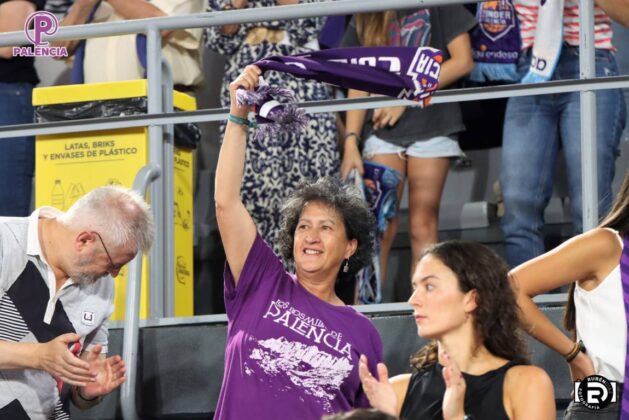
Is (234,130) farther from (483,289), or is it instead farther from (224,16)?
(224,16)

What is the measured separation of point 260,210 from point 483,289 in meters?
2.34

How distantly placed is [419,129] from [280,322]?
1808 millimetres

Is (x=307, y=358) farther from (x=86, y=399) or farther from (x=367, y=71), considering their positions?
(x=367, y=71)

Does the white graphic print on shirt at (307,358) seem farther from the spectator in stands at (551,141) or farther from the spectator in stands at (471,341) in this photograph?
the spectator in stands at (551,141)

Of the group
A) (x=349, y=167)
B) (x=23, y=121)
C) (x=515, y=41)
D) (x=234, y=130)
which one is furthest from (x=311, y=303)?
(x=23, y=121)

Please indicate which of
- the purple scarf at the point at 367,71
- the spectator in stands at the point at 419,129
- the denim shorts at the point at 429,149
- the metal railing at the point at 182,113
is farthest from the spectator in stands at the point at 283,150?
the purple scarf at the point at 367,71

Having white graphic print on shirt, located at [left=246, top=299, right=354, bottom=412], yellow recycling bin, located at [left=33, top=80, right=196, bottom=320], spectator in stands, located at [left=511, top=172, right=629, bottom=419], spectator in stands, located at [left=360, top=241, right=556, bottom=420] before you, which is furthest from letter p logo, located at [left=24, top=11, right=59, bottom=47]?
spectator in stands, located at [left=511, top=172, right=629, bottom=419]

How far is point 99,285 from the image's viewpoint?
4211 mm

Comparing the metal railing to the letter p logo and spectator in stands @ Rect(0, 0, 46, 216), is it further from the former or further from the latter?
spectator in stands @ Rect(0, 0, 46, 216)

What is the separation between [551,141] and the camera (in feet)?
17.2

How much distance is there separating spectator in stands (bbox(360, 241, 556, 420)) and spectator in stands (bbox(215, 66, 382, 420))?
52 cm

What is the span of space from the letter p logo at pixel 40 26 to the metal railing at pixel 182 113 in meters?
0.05

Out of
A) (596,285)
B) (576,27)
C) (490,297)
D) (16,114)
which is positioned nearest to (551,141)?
(576,27)

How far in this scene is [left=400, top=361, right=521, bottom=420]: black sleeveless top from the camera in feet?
10.6
